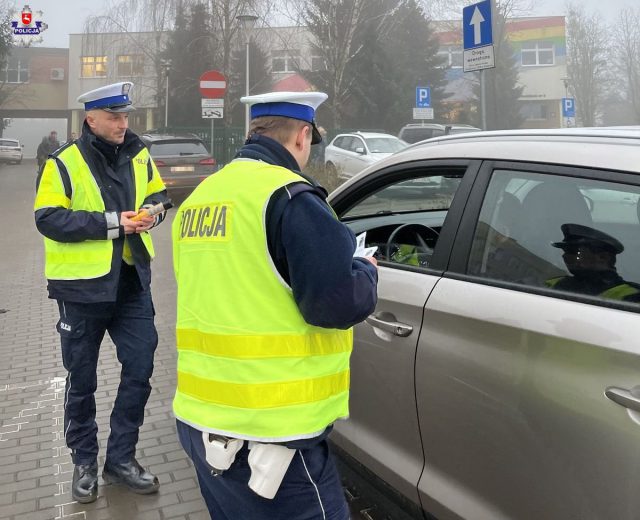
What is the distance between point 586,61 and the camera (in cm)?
4412

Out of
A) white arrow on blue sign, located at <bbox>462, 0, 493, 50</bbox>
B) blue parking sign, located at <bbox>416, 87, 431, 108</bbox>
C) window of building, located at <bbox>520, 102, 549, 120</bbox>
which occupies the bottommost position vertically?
white arrow on blue sign, located at <bbox>462, 0, 493, 50</bbox>

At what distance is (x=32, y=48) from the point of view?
52.6 meters

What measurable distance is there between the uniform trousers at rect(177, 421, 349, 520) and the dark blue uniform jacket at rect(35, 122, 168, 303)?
1515 millimetres

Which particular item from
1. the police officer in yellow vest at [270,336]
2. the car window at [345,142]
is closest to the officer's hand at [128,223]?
the police officer in yellow vest at [270,336]

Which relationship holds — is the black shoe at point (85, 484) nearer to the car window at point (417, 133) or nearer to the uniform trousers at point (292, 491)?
the uniform trousers at point (292, 491)

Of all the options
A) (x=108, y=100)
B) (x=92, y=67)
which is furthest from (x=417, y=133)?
(x=92, y=67)

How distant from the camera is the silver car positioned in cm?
168

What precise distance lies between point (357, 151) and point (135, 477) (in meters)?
16.2

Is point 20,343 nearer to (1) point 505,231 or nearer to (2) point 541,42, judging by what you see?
(1) point 505,231

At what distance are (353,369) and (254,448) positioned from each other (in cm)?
105

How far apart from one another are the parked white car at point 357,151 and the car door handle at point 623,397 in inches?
652

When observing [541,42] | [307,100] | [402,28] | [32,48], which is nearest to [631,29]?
[541,42]

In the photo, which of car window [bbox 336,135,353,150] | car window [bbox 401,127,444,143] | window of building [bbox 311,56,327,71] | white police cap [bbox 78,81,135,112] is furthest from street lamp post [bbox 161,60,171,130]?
white police cap [bbox 78,81,135,112]

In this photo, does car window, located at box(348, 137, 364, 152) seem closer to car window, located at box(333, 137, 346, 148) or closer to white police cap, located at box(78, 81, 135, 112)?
car window, located at box(333, 137, 346, 148)
